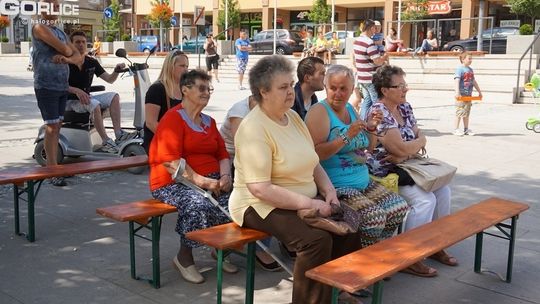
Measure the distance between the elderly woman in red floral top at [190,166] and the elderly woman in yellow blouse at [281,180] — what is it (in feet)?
1.39

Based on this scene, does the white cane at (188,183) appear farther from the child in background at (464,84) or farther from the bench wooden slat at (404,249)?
the child in background at (464,84)

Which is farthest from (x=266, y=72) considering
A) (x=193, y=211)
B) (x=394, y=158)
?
(x=394, y=158)

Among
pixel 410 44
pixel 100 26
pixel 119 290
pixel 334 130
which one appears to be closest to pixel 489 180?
pixel 334 130

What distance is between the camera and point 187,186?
4160 mm

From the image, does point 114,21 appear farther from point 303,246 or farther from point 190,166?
point 303,246

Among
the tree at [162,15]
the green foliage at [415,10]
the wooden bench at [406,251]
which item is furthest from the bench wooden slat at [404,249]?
the tree at [162,15]

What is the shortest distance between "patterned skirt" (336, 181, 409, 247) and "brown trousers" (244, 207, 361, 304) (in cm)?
46

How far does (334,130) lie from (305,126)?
34 cm

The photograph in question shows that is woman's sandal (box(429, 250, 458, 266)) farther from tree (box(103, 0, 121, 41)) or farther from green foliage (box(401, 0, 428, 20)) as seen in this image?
tree (box(103, 0, 121, 41))

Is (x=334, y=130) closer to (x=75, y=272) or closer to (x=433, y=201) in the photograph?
(x=433, y=201)

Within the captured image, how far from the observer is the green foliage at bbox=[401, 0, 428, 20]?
113 feet

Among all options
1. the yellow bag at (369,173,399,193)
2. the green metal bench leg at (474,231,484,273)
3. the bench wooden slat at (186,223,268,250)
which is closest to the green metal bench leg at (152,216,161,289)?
the bench wooden slat at (186,223,268,250)

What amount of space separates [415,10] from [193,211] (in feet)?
108

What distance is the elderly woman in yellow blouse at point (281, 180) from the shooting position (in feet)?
10.8
